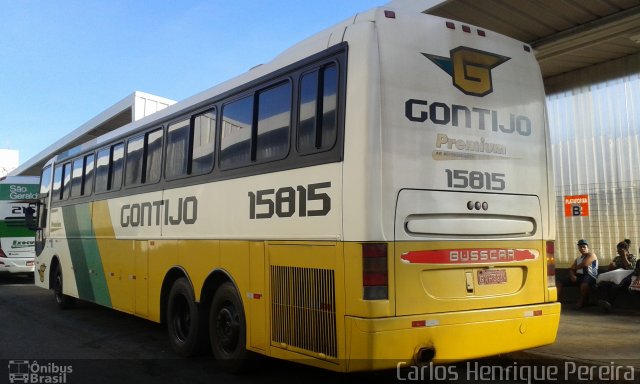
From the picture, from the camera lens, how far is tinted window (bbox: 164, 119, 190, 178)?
6988 millimetres

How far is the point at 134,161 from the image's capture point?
830 centimetres

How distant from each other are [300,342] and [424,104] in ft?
7.75

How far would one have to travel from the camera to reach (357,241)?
14.4 feet

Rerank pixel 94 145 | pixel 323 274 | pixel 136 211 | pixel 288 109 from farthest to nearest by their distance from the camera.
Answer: pixel 94 145 < pixel 136 211 < pixel 288 109 < pixel 323 274

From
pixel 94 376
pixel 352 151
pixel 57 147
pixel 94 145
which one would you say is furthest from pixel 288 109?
pixel 57 147

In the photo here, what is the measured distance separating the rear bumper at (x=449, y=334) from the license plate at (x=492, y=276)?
0.25 m

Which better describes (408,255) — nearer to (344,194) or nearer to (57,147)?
(344,194)

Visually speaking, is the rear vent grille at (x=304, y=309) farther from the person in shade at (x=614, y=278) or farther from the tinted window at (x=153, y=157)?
the person in shade at (x=614, y=278)

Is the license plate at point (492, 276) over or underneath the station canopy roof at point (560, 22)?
underneath

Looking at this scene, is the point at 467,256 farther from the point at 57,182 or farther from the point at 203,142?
the point at 57,182

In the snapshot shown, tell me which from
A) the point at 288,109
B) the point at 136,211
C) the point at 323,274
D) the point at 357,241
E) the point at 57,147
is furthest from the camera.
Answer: the point at 57,147

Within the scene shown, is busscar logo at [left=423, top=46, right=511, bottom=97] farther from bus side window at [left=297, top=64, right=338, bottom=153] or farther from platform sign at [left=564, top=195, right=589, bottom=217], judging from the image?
platform sign at [left=564, top=195, right=589, bottom=217]

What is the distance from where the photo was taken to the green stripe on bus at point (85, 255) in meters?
9.25

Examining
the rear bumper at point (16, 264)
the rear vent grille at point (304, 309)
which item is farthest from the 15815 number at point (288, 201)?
the rear bumper at point (16, 264)
